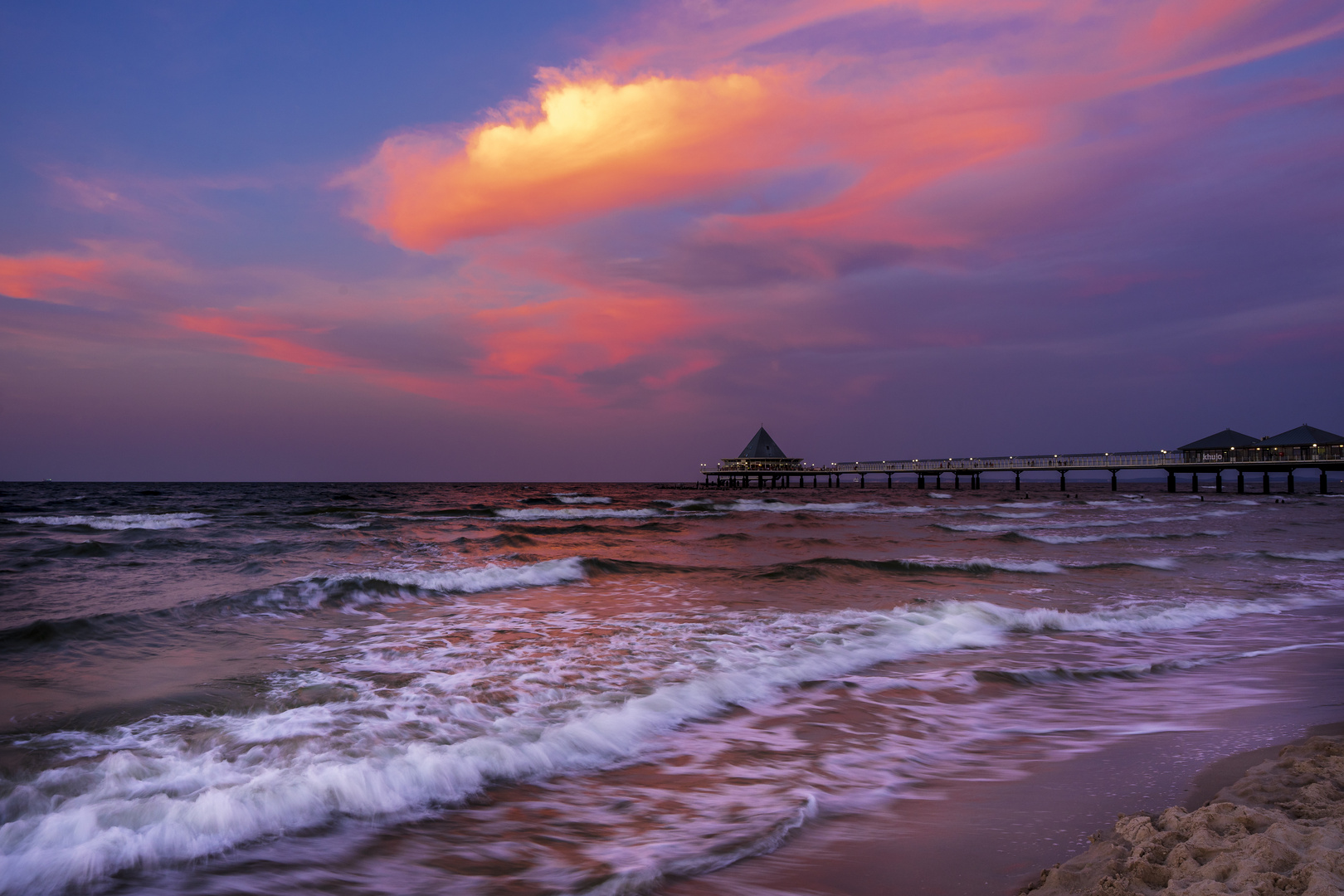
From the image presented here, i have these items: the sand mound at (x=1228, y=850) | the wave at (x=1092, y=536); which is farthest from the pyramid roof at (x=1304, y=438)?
the sand mound at (x=1228, y=850)

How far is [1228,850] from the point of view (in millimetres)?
2736

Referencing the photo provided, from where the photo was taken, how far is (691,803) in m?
4.12

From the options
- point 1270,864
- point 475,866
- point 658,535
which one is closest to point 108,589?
point 475,866

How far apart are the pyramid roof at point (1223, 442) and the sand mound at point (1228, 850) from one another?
78.9 meters

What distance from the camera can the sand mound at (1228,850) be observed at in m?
2.45

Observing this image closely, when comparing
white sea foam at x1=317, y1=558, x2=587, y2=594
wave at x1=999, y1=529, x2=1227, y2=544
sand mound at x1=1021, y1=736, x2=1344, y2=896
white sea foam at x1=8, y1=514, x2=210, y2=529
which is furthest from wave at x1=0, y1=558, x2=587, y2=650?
white sea foam at x1=8, y1=514, x2=210, y2=529

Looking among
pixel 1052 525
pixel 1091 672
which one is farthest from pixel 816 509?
pixel 1091 672

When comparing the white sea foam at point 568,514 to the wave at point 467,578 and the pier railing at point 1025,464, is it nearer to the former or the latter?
the wave at point 467,578

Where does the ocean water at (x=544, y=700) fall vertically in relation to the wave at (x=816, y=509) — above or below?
above

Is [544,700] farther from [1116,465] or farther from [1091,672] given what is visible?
[1116,465]

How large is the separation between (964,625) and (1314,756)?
5.61 meters

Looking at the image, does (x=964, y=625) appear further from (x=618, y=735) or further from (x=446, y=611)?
(x=446, y=611)

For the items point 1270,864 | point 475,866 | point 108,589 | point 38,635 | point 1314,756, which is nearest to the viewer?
point 1270,864

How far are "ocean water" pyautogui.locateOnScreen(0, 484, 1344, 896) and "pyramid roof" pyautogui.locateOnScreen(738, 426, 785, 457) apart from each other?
98.6m
